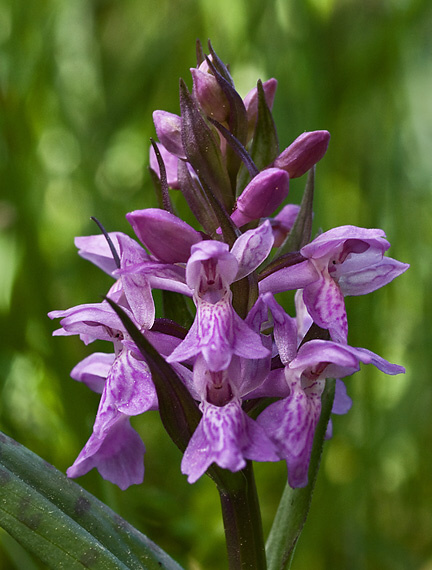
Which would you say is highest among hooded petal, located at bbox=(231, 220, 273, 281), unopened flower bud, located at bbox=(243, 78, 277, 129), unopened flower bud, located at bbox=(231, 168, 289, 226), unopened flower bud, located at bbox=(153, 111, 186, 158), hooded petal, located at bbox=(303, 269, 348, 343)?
unopened flower bud, located at bbox=(243, 78, 277, 129)

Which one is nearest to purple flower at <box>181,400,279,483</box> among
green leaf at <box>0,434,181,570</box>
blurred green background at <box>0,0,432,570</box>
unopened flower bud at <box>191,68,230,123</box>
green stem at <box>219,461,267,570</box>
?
green stem at <box>219,461,267,570</box>

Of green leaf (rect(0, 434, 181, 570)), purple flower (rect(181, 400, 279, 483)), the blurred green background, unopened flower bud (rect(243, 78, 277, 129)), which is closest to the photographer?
purple flower (rect(181, 400, 279, 483))

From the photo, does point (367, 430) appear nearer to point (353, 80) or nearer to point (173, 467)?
→ point (173, 467)

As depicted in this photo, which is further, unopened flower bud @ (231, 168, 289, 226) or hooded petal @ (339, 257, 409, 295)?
hooded petal @ (339, 257, 409, 295)

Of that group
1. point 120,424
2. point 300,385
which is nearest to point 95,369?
point 120,424

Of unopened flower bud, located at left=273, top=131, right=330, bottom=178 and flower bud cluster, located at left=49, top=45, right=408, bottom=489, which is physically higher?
unopened flower bud, located at left=273, top=131, right=330, bottom=178

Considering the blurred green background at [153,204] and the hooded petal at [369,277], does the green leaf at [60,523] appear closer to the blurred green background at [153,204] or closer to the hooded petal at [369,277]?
the blurred green background at [153,204]

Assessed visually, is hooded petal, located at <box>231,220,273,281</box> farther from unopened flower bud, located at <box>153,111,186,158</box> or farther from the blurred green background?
the blurred green background

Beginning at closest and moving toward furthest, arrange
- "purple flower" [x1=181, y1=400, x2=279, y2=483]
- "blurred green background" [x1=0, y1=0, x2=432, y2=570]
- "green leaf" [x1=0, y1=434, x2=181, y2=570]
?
"purple flower" [x1=181, y1=400, x2=279, y2=483] < "green leaf" [x1=0, y1=434, x2=181, y2=570] < "blurred green background" [x1=0, y1=0, x2=432, y2=570]

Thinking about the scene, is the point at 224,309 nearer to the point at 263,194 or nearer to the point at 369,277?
the point at 263,194

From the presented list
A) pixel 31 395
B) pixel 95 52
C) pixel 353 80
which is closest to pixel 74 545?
pixel 31 395
